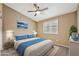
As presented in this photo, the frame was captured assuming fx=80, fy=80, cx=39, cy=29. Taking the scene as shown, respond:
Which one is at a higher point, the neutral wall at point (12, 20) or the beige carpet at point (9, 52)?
the neutral wall at point (12, 20)

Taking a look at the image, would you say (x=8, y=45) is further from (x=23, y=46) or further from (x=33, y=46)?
(x=33, y=46)

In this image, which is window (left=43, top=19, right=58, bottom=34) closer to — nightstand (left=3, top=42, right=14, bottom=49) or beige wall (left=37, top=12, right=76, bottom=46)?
beige wall (left=37, top=12, right=76, bottom=46)

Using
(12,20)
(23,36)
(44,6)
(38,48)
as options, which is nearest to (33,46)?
(38,48)

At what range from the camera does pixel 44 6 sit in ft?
5.84

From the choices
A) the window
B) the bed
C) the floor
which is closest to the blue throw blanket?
the bed

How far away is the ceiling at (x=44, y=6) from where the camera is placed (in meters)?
1.73

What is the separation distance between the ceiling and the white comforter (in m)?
0.56

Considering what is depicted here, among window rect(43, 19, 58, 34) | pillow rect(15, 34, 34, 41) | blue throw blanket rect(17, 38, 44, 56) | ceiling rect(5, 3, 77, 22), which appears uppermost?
ceiling rect(5, 3, 77, 22)

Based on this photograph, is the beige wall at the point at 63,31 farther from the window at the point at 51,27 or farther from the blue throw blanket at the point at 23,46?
the blue throw blanket at the point at 23,46

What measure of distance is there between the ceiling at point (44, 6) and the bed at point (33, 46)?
50 centimetres

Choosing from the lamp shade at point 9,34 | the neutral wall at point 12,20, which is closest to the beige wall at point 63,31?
the neutral wall at point 12,20

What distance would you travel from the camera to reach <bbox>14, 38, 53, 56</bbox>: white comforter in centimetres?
164

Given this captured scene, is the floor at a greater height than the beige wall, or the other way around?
the beige wall

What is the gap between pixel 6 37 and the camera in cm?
171
